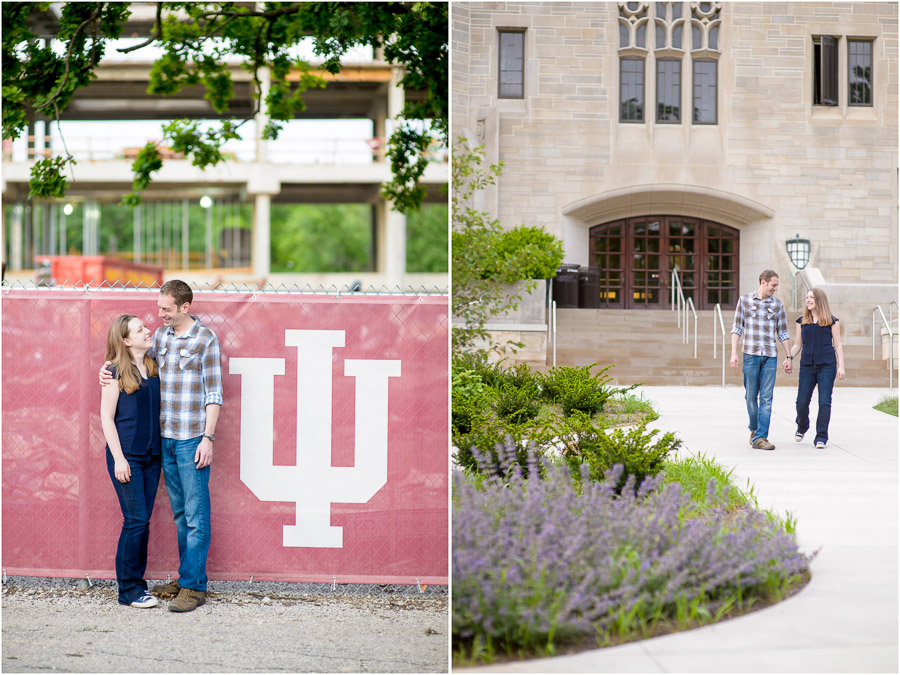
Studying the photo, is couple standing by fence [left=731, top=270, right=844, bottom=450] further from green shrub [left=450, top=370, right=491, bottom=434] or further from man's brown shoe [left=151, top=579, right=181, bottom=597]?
man's brown shoe [left=151, top=579, right=181, bottom=597]

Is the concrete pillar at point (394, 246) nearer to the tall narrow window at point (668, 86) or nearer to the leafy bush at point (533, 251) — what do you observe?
the leafy bush at point (533, 251)

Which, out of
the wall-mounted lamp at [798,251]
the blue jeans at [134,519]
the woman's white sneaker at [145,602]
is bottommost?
the woman's white sneaker at [145,602]

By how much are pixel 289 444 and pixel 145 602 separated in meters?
1.26

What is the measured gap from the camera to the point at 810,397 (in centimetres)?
459

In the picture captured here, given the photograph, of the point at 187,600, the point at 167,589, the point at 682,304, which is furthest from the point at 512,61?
the point at 167,589

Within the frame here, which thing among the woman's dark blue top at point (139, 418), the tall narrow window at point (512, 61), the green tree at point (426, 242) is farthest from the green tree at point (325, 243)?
the tall narrow window at point (512, 61)

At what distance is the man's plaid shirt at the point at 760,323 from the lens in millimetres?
4500

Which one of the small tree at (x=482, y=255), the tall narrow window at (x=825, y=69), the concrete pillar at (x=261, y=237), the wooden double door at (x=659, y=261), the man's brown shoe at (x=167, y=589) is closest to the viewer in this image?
the tall narrow window at (x=825, y=69)

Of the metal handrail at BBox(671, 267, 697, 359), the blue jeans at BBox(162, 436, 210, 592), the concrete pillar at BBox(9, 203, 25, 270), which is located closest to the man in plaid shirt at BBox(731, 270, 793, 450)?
the metal handrail at BBox(671, 267, 697, 359)

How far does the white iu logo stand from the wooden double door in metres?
1.58

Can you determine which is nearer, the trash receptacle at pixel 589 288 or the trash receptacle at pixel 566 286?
the trash receptacle at pixel 589 288

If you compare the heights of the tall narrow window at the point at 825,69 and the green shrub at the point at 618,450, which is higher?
the tall narrow window at the point at 825,69

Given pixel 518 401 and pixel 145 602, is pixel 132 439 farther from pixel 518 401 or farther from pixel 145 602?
pixel 518 401

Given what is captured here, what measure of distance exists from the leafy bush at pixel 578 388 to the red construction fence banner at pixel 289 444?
3.04ft
